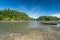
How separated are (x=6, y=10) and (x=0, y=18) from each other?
30.9 meters

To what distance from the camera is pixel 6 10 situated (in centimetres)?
14612

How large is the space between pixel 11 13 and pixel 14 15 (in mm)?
4200

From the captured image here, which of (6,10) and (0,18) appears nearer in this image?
(0,18)

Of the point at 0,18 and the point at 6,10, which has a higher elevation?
the point at 6,10

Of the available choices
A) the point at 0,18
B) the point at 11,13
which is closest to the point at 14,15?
the point at 11,13

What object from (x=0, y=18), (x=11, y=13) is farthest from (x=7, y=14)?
(x=0, y=18)

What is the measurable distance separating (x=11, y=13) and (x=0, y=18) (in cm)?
2742

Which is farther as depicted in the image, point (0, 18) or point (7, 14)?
point (7, 14)

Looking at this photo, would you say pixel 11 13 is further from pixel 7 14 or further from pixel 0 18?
pixel 0 18

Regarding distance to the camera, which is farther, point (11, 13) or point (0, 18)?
point (11, 13)

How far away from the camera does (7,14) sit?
137750mm

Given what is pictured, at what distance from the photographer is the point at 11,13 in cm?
14275

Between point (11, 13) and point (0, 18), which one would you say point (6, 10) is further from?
point (0, 18)

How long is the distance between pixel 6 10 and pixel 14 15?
1205 cm
